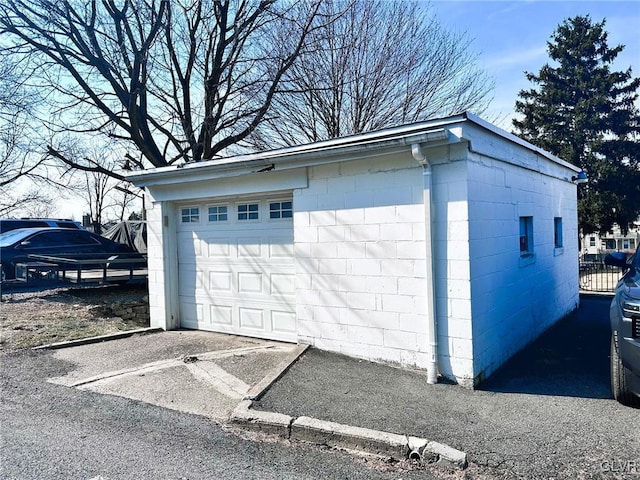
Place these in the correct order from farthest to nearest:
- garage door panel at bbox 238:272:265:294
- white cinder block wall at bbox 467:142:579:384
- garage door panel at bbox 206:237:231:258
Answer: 1. garage door panel at bbox 206:237:231:258
2. garage door panel at bbox 238:272:265:294
3. white cinder block wall at bbox 467:142:579:384

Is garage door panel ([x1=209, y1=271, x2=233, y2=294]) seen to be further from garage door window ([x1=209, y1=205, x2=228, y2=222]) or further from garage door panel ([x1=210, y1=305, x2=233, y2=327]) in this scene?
garage door window ([x1=209, y1=205, x2=228, y2=222])

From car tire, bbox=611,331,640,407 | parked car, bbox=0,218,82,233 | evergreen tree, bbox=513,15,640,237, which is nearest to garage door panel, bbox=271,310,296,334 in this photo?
car tire, bbox=611,331,640,407

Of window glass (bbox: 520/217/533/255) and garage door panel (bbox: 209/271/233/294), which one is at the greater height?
window glass (bbox: 520/217/533/255)

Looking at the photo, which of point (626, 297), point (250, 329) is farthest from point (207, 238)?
point (626, 297)

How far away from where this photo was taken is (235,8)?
558 inches

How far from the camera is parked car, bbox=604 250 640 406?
401 centimetres

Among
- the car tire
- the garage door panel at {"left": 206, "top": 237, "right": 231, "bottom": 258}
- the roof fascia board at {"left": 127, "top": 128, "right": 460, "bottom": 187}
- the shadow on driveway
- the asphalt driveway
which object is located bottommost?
the shadow on driveway

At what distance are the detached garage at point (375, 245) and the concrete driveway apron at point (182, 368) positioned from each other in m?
0.60

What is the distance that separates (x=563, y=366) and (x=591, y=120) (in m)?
23.3

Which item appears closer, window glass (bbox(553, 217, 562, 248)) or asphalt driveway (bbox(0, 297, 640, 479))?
asphalt driveway (bbox(0, 297, 640, 479))

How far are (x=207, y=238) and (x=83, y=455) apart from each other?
15.0ft

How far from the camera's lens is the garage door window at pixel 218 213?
25.3 feet

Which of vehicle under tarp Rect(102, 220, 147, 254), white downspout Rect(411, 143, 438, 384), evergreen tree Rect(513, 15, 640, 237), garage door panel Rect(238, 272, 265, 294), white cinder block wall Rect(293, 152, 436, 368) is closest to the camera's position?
white downspout Rect(411, 143, 438, 384)

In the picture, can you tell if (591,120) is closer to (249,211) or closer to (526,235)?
(526,235)
